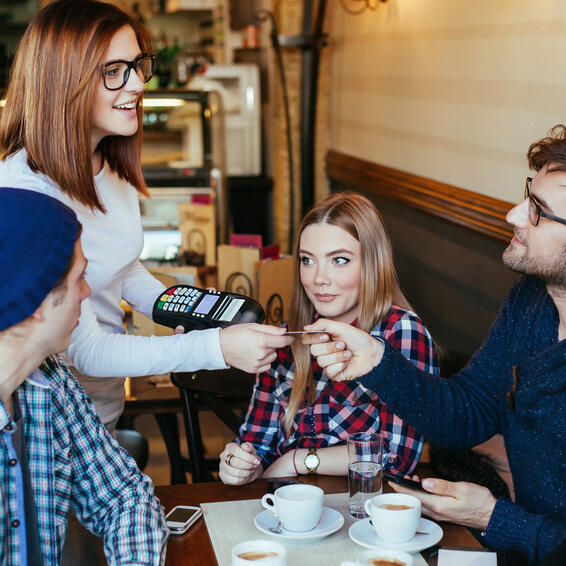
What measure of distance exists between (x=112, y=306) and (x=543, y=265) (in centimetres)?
99

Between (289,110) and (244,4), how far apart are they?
6.17 ft

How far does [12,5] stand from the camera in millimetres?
7590

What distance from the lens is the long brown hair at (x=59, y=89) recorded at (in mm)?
1688

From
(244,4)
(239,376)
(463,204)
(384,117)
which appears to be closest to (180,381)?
(239,376)

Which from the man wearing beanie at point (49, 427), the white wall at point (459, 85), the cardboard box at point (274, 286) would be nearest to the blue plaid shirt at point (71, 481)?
the man wearing beanie at point (49, 427)

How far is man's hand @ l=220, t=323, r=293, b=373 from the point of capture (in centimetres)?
166

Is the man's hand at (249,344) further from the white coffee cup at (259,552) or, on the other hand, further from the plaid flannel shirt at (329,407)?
the white coffee cup at (259,552)

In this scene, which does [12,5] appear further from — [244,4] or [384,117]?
[384,117]

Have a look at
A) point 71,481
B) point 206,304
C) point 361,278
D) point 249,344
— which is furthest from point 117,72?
point 71,481

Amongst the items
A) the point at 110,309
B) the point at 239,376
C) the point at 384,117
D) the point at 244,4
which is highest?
the point at 244,4

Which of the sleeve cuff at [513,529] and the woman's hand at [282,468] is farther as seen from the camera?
the woman's hand at [282,468]

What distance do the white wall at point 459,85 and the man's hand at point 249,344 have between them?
4.34 ft

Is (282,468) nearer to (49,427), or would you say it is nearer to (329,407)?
(329,407)

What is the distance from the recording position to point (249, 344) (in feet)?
5.45
